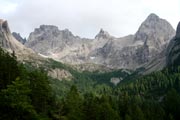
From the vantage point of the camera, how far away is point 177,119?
136500 millimetres

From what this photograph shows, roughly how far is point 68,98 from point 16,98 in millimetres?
40530

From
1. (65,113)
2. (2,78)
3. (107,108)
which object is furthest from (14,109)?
(107,108)

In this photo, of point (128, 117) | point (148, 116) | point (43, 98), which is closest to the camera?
Result: point (43, 98)

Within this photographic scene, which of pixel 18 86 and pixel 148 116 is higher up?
pixel 18 86

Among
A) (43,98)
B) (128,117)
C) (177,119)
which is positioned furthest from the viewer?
(177,119)

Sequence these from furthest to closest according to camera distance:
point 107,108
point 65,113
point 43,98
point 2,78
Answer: point 107,108, point 65,113, point 43,98, point 2,78

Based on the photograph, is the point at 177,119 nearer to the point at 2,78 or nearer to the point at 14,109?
the point at 2,78

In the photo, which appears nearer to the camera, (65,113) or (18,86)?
(18,86)

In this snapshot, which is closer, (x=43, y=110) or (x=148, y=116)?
(x=43, y=110)

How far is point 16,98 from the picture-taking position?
47.6 m

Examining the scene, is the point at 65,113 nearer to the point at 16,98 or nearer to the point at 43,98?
the point at 43,98

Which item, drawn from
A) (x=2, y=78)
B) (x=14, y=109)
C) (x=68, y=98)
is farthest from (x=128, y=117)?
(x=14, y=109)

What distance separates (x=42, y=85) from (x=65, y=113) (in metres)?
11.3

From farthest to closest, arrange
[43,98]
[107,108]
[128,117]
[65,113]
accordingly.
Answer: [128,117]
[107,108]
[65,113]
[43,98]
